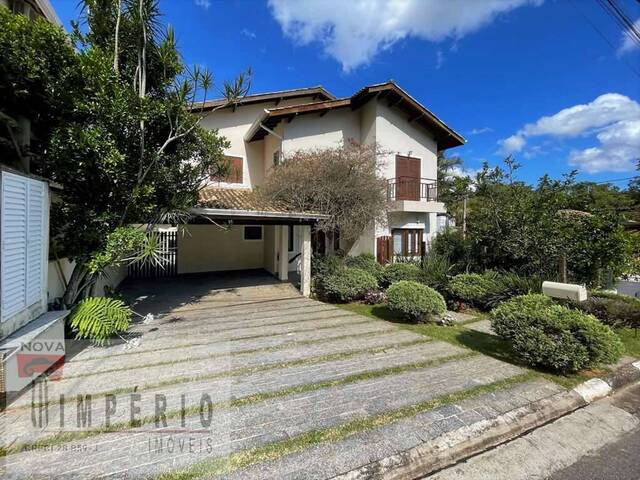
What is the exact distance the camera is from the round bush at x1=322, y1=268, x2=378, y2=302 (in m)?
10.0

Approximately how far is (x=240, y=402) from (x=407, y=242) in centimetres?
1284

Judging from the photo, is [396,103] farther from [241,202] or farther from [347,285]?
[347,285]

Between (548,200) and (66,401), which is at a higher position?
(548,200)

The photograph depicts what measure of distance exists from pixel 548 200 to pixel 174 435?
445 inches

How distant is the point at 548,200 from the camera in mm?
9320

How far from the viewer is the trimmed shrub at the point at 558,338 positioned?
4766 mm

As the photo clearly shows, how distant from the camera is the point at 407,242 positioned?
50.2ft

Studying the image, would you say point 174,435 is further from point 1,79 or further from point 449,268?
point 449,268

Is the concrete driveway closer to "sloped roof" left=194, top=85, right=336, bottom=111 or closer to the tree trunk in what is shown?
the tree trunk

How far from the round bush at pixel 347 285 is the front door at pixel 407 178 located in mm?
6118

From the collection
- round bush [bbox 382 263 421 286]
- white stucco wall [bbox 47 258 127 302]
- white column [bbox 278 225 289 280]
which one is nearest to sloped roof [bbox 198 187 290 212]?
white column [bbox 278 225 289 280]

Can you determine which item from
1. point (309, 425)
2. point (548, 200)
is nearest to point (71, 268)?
point (309, 425)

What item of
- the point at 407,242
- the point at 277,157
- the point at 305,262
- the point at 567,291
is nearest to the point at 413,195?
the point at 407,242

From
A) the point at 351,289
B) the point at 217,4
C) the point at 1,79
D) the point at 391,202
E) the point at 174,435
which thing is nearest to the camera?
the point at 174,435
